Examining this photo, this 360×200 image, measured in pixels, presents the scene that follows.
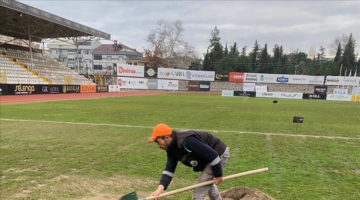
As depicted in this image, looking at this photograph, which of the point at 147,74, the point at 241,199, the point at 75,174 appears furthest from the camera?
the point at 147,74

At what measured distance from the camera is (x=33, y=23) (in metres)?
31.2

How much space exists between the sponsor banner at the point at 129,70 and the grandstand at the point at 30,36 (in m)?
6.19

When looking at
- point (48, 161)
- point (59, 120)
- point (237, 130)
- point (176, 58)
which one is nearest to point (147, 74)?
point (176, 58)

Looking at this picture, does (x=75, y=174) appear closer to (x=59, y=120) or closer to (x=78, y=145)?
(x=78, y=145)

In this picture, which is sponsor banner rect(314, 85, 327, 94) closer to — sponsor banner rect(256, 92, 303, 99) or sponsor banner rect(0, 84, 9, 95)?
sponsor banner rect(256, 92, 303, 99)

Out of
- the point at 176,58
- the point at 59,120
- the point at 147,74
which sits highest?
the point at 176,58

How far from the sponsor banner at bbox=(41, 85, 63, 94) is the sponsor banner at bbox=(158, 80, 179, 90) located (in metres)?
20.3

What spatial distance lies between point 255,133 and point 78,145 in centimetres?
659

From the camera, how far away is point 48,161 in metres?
5.60

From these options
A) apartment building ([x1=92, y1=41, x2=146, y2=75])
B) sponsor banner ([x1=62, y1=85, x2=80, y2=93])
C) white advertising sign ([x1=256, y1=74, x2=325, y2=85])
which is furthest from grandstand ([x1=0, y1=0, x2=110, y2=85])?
white advertising sign ([x1=256, y1=74, x2=325, y2=85])

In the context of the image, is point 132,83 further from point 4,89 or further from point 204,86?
point 4,89

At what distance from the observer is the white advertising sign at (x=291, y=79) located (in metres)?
48.0

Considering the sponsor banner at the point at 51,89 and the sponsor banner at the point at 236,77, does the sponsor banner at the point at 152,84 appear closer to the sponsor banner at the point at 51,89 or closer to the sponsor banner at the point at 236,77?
the sponsor banner at the point at 236,77

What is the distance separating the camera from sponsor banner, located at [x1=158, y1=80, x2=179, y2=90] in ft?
152
